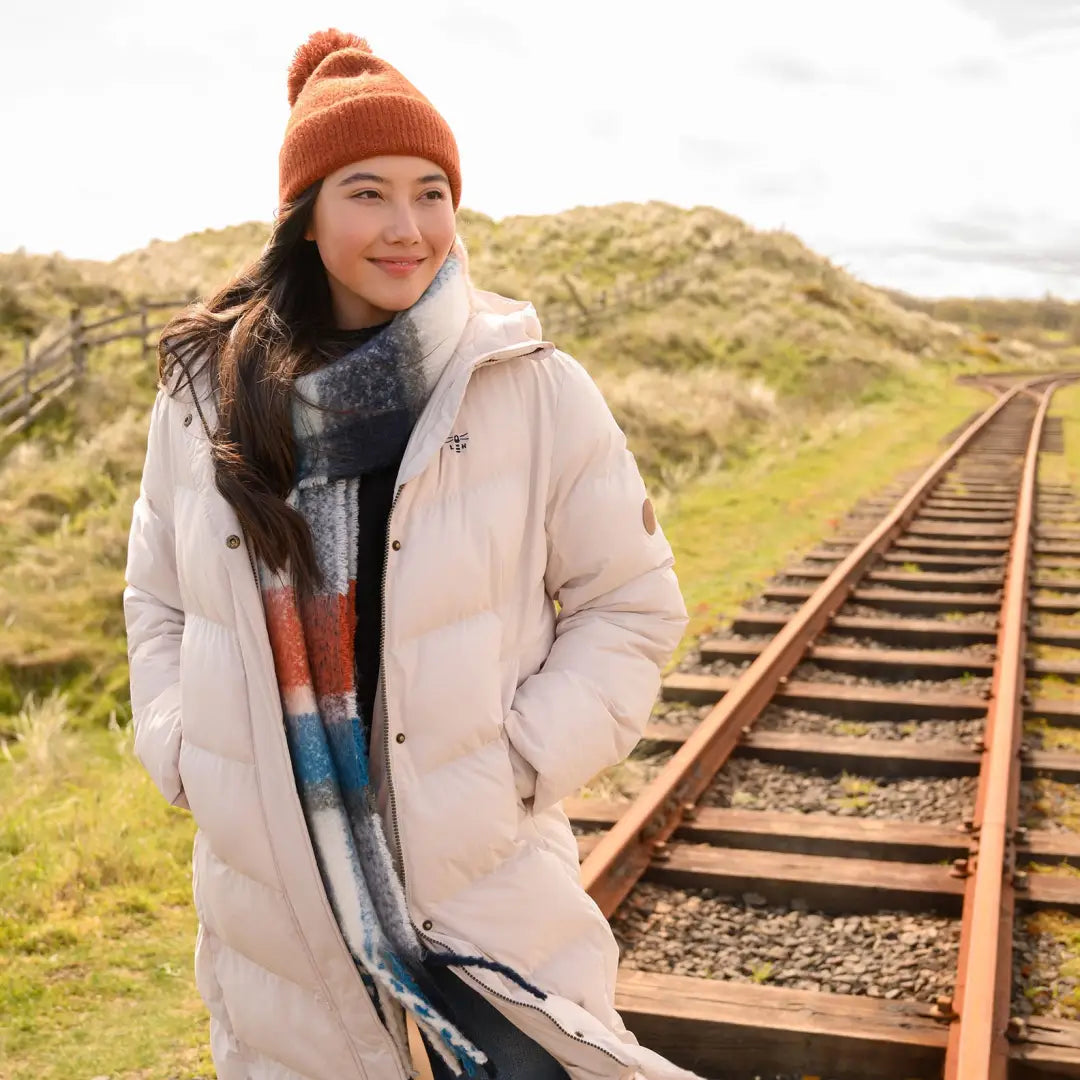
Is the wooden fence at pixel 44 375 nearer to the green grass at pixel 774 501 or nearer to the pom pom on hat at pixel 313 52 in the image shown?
the green grass at pixel 774 501

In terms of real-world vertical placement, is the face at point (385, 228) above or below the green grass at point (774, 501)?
above

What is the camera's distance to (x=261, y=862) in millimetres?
1868

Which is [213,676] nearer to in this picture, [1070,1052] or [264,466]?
[264,466]

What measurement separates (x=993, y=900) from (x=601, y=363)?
22.1 metres

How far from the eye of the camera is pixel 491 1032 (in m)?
1.89

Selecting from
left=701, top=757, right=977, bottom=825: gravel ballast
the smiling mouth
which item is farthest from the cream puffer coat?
left=701, top=757, right=977, bottom=825: gravel ballast

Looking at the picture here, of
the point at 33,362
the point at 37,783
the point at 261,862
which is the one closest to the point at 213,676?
the point at 261,862

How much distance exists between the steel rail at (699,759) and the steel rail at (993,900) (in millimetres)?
955

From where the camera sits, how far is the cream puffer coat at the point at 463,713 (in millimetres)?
1823

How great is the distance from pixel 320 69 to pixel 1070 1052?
2.74 meters

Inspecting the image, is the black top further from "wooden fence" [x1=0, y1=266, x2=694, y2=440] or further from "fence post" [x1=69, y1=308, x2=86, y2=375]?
"fence post" [x1=69, y1=308, x2=86, y2=375]

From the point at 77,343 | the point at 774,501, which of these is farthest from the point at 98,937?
the point at 77,343

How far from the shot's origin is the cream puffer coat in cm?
182

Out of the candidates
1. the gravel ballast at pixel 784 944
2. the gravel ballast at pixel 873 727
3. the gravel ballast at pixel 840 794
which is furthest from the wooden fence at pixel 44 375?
the gravel ballast at pixel 784 944
